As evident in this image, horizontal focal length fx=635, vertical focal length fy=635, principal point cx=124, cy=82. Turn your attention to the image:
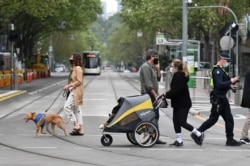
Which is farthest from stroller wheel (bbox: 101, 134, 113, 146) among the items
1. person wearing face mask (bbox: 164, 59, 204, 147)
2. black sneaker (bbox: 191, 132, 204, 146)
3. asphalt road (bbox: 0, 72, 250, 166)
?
black sneaker (bbox: 191, 132, 204, 146)

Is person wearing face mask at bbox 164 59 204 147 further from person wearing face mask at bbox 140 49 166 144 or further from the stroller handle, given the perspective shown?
person wearing face mask at bbox 140 49 166 144

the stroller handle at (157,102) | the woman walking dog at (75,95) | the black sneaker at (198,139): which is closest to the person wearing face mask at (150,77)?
the stroller handle at (157,102)

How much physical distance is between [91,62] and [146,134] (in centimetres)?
6891

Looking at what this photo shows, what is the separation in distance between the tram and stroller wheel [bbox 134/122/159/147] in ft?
222

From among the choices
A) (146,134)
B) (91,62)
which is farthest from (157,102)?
(91,62)

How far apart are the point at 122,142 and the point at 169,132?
2467 mm

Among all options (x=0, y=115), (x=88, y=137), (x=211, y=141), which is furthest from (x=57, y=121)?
(x=0, y=115)

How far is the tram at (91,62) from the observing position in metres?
80.9

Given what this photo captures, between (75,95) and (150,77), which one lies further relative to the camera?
(75,95)

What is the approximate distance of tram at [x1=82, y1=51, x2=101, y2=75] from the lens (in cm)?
8094

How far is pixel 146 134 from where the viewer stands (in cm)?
1266

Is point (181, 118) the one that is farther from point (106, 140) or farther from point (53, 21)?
point (53, 21)

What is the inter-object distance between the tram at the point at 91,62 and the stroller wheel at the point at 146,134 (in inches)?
2661

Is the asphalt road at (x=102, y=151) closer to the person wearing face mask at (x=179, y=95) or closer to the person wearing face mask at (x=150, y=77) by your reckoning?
the person wearing face mask at (x=179, y=95)
